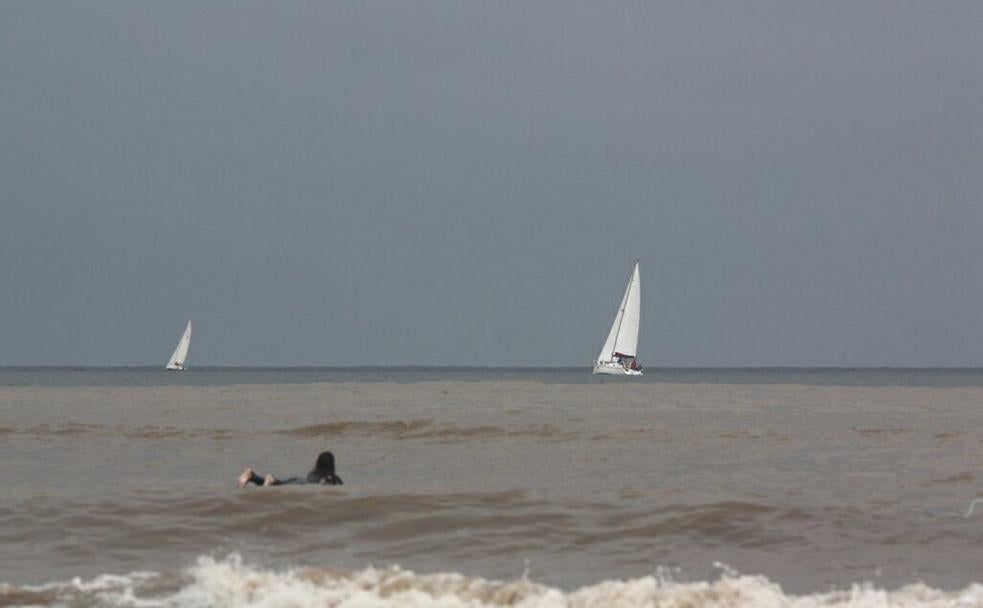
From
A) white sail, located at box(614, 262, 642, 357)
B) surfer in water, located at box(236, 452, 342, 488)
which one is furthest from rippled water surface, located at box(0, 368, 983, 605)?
white sail, located at box(614, 262, 642, 357)

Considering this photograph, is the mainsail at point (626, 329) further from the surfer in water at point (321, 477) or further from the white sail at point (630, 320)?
the surfer in water at point (321, 477)

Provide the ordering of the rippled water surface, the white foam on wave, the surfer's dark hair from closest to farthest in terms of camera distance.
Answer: the white foam on wave < the rippled water surface < the surfer's dark hair

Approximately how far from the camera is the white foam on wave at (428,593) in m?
10.8

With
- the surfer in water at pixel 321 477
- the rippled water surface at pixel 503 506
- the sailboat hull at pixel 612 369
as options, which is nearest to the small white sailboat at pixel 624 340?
the sailboat hull at pixel 612 369

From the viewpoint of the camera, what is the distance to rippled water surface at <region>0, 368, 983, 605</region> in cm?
1273

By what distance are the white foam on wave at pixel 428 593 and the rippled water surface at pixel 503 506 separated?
3.4 inches

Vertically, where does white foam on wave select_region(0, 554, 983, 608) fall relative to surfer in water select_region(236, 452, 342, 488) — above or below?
below

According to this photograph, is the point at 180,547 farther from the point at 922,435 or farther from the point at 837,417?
the point at 837,417

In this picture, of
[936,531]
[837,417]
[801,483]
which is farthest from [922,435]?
[936,531]

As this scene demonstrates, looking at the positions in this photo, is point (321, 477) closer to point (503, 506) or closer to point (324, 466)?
point (324, 466)

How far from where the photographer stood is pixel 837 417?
4106 cm

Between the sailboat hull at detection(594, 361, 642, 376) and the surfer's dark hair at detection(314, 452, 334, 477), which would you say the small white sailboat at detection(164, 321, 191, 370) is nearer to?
the sailboat hull at detection(594, 361, 642, 376)

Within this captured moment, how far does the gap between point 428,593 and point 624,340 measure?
8832cm

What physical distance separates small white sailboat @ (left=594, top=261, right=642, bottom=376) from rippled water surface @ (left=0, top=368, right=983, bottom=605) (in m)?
60.6
